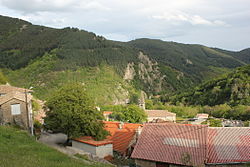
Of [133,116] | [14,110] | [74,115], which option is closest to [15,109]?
[14,110]

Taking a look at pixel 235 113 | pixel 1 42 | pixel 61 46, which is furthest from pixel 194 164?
pixel 1 42

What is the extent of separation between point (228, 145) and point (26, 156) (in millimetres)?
16036

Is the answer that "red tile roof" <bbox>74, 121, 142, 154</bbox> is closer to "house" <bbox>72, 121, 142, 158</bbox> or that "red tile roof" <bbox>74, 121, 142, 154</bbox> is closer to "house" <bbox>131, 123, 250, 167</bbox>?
"house" <bbox>72, 121, 142, 158</bbox>

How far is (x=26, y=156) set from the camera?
46.1 feet

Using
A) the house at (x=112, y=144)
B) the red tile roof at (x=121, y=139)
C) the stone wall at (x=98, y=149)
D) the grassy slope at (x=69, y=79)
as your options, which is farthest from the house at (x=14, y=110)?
the grassy slope at (x=69, y=79)

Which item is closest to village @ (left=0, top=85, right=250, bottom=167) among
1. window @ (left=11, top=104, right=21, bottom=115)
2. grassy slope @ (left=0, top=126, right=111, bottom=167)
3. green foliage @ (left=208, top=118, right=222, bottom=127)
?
window @ (left=11, top=104, right=21, bottom=115)

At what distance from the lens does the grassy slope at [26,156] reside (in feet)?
38.8

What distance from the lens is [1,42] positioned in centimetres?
16588

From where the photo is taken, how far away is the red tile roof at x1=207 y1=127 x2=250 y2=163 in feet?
72.8

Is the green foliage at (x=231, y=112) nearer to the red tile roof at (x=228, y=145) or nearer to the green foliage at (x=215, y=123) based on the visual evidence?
the green foliage at (x=215, y=123)

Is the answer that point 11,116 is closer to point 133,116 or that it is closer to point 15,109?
point 15,109

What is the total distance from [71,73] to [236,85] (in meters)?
60.9

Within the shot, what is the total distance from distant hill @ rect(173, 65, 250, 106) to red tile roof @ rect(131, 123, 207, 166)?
7949cm

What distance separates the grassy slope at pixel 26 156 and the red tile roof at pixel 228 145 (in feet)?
34.2
